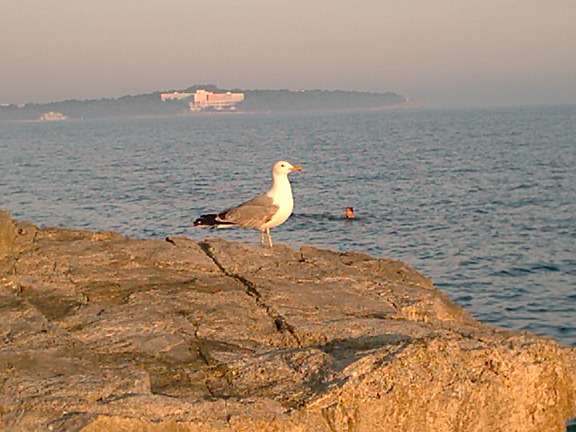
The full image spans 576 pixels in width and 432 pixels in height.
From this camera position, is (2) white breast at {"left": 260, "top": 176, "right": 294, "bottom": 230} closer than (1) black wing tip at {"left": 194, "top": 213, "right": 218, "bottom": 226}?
Yes

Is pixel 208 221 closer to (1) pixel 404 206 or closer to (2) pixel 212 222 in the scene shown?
(2) pixel 212 222

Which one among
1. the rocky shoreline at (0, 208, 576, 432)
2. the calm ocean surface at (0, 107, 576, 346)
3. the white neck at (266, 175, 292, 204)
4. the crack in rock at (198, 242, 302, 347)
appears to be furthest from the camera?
the calm ocean surface at (0, 107, 576, 346)

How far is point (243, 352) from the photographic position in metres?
6.67

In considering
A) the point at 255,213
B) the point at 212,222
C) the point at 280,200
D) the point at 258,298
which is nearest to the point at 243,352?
the point at 258,298

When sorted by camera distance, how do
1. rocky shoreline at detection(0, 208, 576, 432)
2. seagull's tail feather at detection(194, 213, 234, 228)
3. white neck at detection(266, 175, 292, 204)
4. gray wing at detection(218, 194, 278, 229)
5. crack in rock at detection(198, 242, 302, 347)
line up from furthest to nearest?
1. seagull's tail feather at detection(194, 213, 234, 228)
2. white neck at detection(266, 175, 292, 204)
3. gray wing at detection(218, 194, 278, 229)
4. crack in rock at detection(198, 242, 302, 347)
5. rocky shoreline at detection(0, 208, 576, 432)

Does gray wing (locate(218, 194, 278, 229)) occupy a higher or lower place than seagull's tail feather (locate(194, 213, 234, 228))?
higher

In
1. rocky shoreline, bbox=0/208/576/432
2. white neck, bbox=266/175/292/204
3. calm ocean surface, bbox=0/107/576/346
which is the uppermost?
white neck, bbox=266/175/292/204

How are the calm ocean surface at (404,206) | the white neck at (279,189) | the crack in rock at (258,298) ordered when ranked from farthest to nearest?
the calm ocean surface at (404,206) → the white neck at (279,189) → the crack in rock at (258,298)

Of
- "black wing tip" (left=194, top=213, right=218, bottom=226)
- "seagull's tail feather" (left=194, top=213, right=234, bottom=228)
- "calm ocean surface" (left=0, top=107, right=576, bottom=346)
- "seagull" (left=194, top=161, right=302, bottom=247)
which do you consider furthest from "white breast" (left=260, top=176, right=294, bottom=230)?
"calm ocean surface" (left=0, top=107, right=576, bottom=346)

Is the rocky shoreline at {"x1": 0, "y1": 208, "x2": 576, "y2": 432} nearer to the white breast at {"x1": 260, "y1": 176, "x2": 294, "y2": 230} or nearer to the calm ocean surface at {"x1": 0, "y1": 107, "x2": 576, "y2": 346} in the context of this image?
the white breast at {"x1": 260, "y1": 176, "x2": 294, "y2": 230}

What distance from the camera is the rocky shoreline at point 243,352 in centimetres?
545

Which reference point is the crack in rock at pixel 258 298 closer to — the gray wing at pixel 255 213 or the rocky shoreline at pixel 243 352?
the rocky shoreline at pixel 243 352

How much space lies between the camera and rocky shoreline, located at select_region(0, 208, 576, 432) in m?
5.45

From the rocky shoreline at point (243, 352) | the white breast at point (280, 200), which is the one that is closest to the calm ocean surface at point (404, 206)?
the white breast at point (280, 200)
